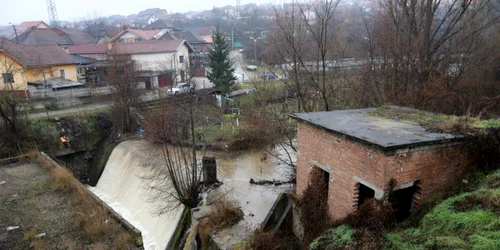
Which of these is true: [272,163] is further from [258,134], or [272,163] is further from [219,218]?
[219,218]

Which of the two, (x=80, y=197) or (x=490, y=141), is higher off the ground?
(x=490, y=141)

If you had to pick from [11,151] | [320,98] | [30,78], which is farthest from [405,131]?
[30,78]

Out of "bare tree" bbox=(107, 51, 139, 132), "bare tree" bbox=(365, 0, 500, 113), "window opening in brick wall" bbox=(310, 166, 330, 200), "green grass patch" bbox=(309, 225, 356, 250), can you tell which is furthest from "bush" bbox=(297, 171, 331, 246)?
"bare tree" bbox=(107, 51, 139, 132)

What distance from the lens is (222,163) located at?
1847cm

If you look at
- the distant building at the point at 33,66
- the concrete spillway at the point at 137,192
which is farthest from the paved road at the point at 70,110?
the concrete spillway at the point at 137,192

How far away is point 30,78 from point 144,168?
18.3m

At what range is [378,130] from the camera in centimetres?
756

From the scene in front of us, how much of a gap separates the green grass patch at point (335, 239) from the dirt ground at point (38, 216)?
867cm

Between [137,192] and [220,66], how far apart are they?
1650 centimetres

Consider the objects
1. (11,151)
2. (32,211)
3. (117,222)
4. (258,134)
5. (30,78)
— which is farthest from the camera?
(30,78)

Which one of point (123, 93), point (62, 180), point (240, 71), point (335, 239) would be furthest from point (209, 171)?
point (240, 71)

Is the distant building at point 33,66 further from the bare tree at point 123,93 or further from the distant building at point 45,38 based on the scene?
the distant building at point 45,38

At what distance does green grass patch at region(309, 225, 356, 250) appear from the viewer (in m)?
6.28

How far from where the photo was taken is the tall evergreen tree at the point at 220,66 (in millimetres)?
29766
